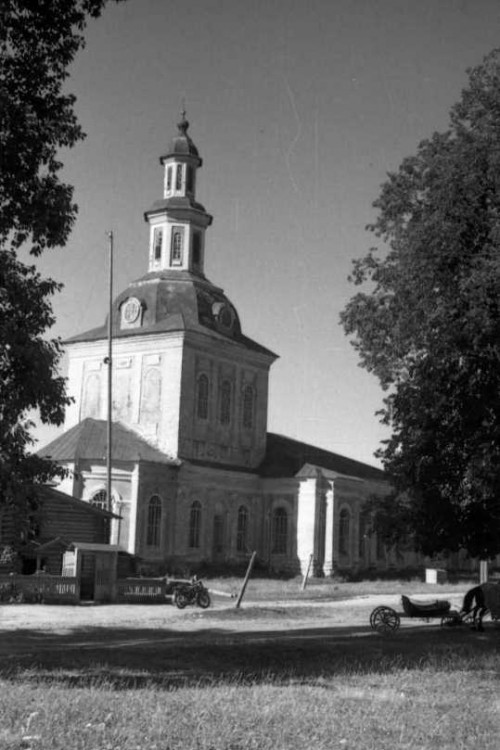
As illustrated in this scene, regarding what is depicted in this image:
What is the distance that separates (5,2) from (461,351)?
1330 centimetres

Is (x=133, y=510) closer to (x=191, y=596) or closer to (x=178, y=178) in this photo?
(x=191, y=596)

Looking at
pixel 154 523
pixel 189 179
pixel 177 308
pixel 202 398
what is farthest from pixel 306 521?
pixel 189 179

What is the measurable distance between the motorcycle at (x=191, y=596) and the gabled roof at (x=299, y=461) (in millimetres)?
24017

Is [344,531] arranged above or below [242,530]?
above

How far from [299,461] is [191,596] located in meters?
27.1

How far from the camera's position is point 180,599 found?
29234 mm

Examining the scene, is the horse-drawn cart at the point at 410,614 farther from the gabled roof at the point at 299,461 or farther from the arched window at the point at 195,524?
the gabled roof at the point at 299,461

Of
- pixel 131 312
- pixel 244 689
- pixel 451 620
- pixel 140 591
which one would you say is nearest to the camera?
pixel 244 689

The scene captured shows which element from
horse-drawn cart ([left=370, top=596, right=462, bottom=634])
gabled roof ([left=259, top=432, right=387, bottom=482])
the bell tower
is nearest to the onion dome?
the bell tower

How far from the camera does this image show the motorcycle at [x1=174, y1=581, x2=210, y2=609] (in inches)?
1151

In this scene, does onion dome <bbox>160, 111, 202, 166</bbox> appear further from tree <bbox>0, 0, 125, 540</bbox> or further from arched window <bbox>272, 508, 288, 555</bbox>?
tree <bbox>0, 0, 125, 540</bbox>

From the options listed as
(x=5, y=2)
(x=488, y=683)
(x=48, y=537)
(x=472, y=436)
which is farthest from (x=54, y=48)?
(x=48, y=537)

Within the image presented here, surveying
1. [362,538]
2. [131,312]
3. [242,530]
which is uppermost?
[131,312]

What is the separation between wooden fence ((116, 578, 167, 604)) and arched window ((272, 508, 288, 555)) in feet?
75.8
